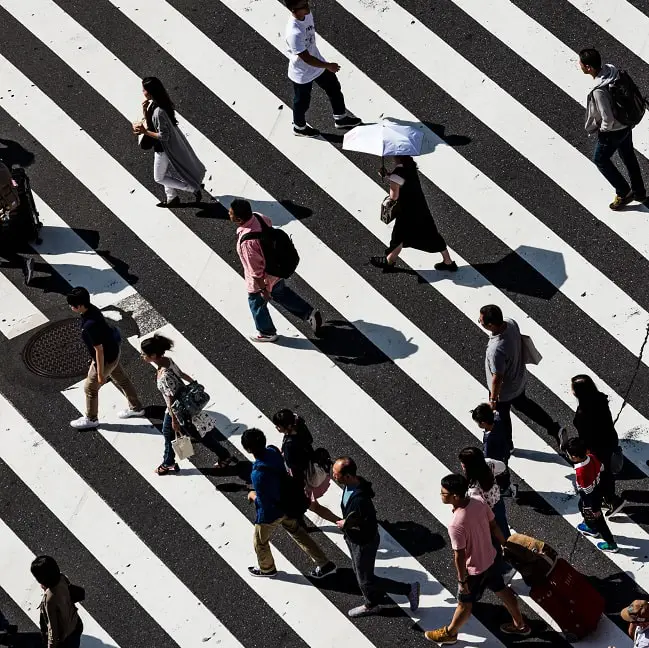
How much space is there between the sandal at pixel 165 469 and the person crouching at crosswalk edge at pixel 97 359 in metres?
0.74

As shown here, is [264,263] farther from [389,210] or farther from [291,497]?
[291,497]

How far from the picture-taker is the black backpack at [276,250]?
44.7ft

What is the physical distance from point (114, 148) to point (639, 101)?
5.88 metres

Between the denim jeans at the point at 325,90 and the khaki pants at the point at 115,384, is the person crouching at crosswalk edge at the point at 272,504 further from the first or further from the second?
the denim jeans at the point at 325,90

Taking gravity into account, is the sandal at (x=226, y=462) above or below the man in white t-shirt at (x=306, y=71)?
below

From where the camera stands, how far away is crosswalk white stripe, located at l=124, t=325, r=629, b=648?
1234 centimetres

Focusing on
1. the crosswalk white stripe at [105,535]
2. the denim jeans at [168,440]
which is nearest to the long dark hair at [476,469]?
the crosswalk white stripe at [105,535]

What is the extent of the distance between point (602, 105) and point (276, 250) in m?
3.70

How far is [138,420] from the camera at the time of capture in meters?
14.1

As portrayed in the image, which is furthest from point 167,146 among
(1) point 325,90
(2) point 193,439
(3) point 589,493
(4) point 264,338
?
(3) point 589,493

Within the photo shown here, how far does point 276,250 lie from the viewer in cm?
1370

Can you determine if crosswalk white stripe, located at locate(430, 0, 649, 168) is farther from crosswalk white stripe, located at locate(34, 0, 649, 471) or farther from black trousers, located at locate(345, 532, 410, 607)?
black trousers, located at locate(345, 532, 410, 607)

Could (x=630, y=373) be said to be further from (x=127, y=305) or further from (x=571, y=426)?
(x=127, y=305)

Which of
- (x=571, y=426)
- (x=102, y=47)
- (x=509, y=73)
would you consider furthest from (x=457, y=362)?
(x=102, y=47)
